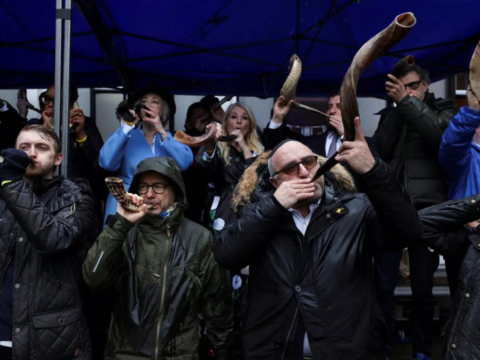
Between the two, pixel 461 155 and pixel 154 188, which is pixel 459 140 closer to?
pixel 461 155

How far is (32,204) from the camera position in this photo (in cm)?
315

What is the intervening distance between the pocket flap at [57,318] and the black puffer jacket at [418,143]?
2.49 metres

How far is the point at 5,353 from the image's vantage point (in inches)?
127

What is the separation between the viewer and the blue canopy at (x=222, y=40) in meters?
5.04

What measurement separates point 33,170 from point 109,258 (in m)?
0.67

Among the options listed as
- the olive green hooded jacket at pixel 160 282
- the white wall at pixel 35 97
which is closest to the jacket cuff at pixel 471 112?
the olive green hooded jacket at pixel 160 282

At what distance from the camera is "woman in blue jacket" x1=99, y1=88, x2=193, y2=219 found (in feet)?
14.2

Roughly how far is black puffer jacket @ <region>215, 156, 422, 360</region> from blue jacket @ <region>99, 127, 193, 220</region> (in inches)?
53.0

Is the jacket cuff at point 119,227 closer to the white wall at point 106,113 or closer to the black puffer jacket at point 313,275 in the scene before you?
the black puffer jacket at point 313,275

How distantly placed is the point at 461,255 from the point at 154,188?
1737 millimetres

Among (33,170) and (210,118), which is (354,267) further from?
(210,118)

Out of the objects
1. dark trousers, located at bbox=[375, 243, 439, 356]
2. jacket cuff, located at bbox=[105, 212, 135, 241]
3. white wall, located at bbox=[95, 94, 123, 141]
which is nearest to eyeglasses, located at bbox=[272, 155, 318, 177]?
jacket cuff, located at bbox=[105, 212, 135, 241]

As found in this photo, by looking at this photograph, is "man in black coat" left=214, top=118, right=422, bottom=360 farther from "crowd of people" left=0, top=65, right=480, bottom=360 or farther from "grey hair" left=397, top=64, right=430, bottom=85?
"grey hair" left=397, top=64, right=430, bottom=85

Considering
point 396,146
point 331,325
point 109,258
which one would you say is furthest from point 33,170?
point 396,146
